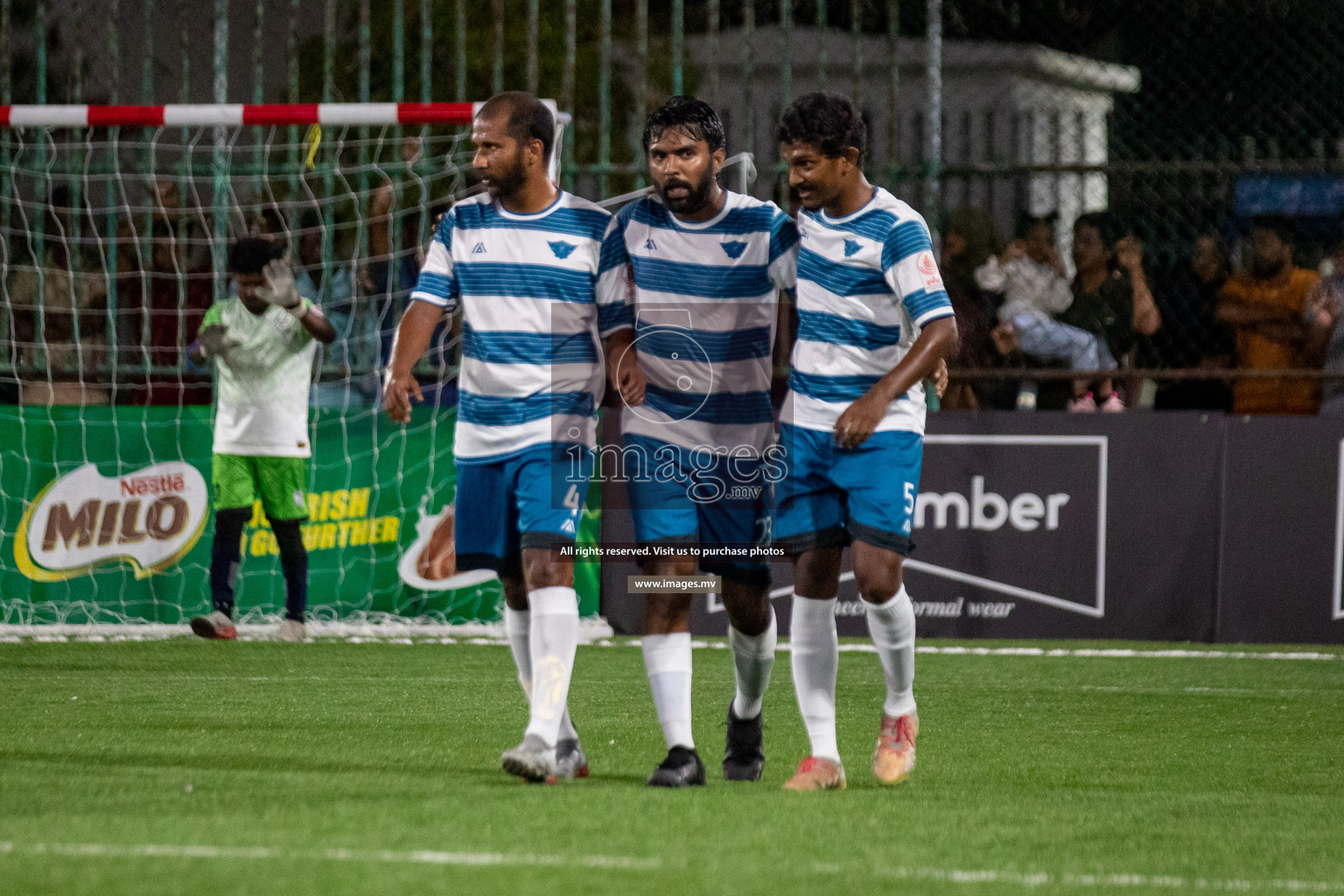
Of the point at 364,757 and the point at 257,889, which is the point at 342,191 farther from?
the point at 257,889

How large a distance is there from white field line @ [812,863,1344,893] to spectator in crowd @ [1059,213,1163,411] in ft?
20.9

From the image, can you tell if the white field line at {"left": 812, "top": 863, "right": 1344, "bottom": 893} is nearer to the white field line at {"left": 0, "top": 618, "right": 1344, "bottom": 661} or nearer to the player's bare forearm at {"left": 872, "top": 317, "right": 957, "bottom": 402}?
the player's bare forearm at {"left": 872, "top": 317, "right": 957, "bottom": 402}

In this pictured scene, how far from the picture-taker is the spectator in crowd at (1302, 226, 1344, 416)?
9.62m

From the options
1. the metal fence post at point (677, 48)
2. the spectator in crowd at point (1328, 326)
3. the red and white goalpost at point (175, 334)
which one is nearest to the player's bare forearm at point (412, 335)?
the red and white goalpost at point (175, 334)

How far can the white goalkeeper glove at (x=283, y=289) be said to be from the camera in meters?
8.07

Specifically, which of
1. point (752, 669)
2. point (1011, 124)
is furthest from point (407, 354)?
point (1011, 124)

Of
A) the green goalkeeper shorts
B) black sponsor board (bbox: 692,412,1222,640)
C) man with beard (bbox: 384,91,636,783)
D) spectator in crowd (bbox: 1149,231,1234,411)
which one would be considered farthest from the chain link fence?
man with beard (bbox: 384,91,636,783)

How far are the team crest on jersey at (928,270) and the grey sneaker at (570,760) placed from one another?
165 cm

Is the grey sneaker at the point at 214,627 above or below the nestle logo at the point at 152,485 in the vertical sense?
below

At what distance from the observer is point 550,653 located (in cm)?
473

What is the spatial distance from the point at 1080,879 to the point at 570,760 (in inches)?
68.8

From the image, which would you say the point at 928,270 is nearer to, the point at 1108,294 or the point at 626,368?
the point at 626,368

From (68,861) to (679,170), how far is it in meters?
2.36

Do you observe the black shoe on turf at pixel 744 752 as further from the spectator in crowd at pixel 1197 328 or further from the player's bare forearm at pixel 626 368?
the spectator in crowd at pixel 1197 328
